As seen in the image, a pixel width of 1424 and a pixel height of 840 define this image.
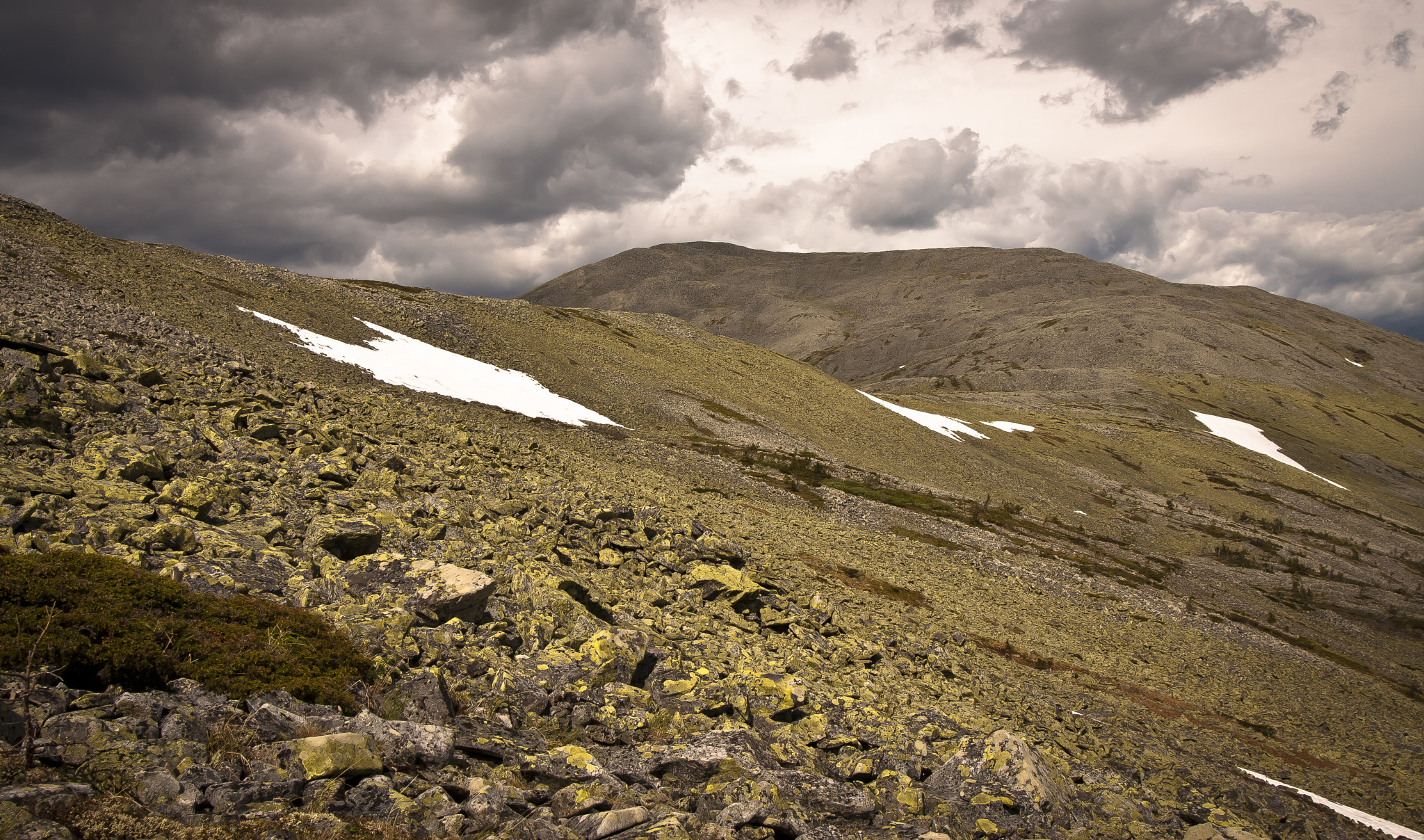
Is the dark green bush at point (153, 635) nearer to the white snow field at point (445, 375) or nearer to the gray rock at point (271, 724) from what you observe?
the gray rock at point (271, 724)

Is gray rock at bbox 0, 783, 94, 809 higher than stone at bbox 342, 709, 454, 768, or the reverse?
gray rock at bbox 0, 783, 94, 809

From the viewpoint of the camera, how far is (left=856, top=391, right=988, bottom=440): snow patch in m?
78.8

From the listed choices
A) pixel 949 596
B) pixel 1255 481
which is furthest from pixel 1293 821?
pixel 1255 481

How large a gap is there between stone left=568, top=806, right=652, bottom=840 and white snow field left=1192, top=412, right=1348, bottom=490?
118553 millimetres

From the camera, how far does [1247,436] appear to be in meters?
110

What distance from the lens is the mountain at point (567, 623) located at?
26.2 ft

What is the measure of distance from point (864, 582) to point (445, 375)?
1285 inches

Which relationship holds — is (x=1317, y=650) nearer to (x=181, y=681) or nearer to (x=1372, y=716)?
(x=1372, y=716)

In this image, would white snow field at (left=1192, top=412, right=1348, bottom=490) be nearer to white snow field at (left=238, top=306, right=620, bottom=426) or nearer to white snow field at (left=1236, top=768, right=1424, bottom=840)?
white snow field at (left=1236, top=768, right=1424, bottom=840)

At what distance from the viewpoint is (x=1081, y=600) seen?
114 ft

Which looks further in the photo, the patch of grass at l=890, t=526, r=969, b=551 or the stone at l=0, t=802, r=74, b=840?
the patch of grass at l=890, t=526, r=969, b=551

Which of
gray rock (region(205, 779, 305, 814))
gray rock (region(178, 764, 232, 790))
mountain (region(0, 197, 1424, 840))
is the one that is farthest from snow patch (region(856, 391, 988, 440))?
gray rock (region(178, 764, 232, 790))

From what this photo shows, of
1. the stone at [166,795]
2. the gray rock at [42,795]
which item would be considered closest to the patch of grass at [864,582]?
the stone at [166,795]

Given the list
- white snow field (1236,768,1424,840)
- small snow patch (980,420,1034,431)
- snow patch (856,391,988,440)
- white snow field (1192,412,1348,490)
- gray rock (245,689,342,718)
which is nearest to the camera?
gray rock (245,689,342,718)
